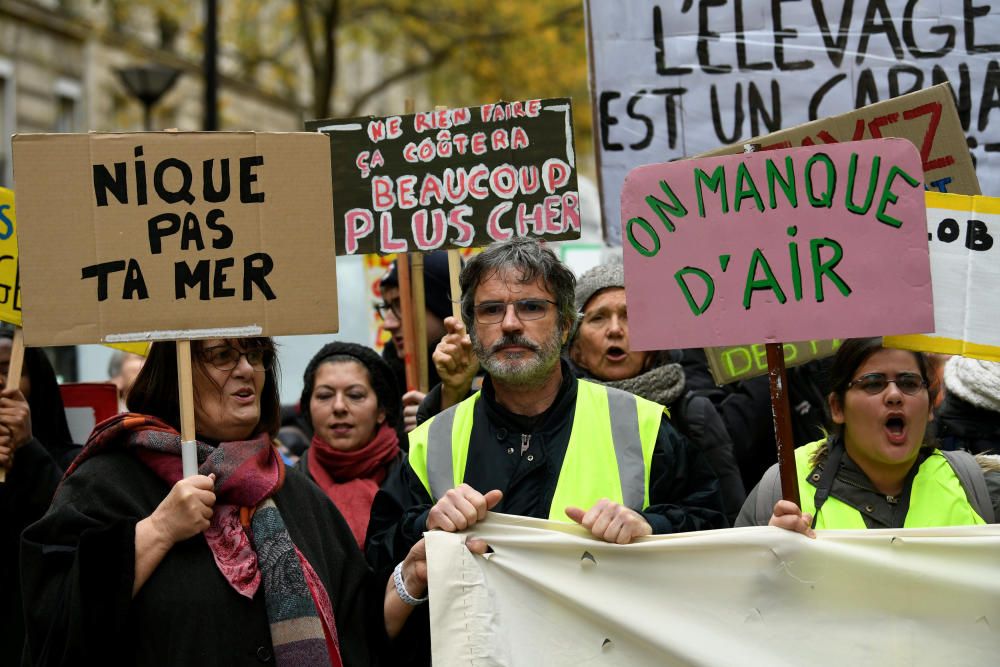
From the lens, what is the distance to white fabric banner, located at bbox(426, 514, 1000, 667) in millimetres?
3203

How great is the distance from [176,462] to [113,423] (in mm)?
174

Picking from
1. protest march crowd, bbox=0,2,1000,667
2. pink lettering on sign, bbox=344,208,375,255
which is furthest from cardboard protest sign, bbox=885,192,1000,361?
pink lettering on sign, bbox=344,208,375,255

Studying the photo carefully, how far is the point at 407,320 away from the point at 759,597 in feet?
6.64

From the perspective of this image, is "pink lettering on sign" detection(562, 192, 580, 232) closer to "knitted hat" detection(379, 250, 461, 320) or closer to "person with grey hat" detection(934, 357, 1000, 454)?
"knitted hat" detection(379, 250, 461, 320)

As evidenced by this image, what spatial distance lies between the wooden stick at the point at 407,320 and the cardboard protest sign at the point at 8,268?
4.32 ft

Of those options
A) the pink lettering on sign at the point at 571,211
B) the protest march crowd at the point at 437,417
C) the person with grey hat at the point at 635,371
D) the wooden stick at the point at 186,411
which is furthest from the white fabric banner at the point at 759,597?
the pink lettering on sign at the point at 571,211

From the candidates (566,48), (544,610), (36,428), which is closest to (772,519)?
(544,610)

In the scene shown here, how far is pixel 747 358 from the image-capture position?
4531 millimetres

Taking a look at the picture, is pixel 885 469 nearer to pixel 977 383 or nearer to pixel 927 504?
pixel 927 504

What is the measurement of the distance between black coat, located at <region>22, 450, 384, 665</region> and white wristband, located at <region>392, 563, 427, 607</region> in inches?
13.7

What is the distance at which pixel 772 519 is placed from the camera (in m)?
3.25

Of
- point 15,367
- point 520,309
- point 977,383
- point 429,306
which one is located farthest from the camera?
point 429,306

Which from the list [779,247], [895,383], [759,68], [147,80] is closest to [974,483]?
[895,383]

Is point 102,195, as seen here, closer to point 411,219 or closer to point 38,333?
point 38,333
